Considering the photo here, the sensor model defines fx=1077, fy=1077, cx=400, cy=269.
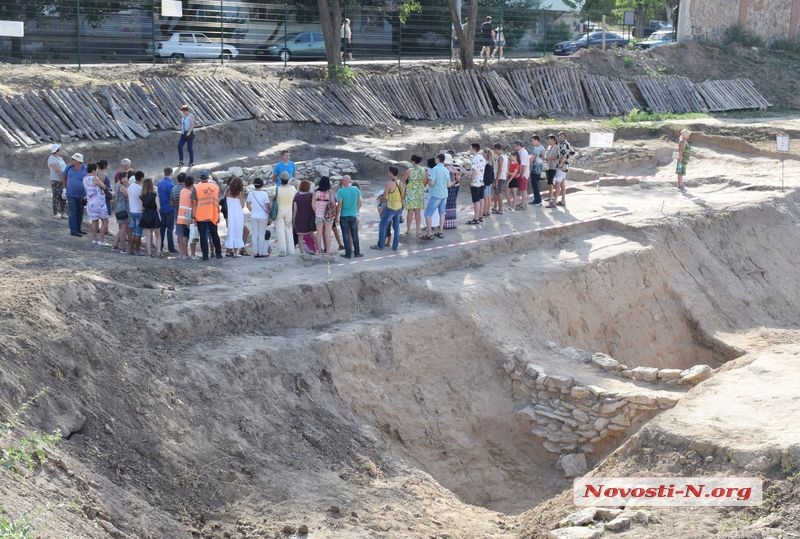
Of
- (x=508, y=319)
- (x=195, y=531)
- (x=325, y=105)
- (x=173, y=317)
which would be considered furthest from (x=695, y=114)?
(x=195, y=531)

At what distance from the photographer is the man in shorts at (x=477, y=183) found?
1973cm

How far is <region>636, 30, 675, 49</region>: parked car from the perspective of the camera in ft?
131

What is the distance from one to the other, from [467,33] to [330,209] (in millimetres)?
15825

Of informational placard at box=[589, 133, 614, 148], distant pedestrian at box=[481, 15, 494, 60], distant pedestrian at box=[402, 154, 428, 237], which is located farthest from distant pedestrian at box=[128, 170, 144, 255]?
distant pedestrian at box=[481, 15, 494, 60]

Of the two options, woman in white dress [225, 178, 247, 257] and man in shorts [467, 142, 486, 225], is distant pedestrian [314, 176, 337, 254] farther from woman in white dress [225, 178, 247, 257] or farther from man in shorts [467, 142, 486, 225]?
man in shorts [467, 142, 486, 225]

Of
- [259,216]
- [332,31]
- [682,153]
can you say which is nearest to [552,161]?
[682,153]

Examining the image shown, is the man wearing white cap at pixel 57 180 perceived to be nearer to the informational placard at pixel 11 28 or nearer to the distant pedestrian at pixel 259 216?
the distant pedestrian at pixel 259 216

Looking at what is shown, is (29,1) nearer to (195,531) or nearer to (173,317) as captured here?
(173,317)

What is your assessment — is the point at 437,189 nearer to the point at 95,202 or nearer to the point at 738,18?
the point at 95,202

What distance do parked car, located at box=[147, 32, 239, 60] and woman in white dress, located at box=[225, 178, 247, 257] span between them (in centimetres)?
1403

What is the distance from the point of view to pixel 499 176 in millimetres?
20562

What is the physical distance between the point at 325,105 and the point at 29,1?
8.09m

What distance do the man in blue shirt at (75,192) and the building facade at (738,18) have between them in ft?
86.4

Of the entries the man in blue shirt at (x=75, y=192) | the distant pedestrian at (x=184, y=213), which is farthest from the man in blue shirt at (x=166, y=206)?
the man in blue shirt at (x=75, y=192)
